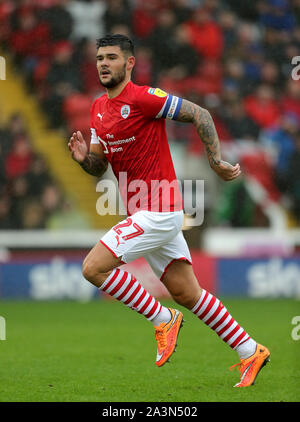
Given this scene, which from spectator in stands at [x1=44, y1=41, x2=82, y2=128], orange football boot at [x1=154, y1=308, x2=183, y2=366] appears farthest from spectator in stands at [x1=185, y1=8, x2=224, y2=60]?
orange football boot at [x1=154, y1=308, x2=183, y2=366]

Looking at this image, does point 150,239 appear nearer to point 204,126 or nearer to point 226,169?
point 226,169

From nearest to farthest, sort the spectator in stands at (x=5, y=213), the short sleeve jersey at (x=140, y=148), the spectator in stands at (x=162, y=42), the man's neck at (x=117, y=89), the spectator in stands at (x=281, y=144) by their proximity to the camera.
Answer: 1. the short sleeve jersey at (x=140, y=148)
2. the man's neck at (x=117, y=89)
3. the spectator in stands at (x=5, y=213)
4. the spectator in stands at (x=281, y=144)
5. the spectator in stands at (x=162, y=42)

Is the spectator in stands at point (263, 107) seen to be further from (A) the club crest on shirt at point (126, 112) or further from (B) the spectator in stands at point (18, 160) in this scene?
(A) the club crest on shirt at point (126, 112)

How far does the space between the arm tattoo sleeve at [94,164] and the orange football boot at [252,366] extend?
1.66 metres

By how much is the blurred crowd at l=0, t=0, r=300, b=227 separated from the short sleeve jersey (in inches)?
263

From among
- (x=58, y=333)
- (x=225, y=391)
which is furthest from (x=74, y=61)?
(x=225, y=391)

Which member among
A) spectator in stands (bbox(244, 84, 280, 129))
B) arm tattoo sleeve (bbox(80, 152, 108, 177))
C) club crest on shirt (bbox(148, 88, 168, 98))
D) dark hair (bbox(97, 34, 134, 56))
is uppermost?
spectator in stands (bbox(244, 84, 280, 129))

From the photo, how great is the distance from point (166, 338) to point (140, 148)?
1284 mm

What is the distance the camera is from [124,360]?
21.9ft

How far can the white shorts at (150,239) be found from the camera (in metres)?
5.38

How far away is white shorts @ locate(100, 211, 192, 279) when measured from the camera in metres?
5.38

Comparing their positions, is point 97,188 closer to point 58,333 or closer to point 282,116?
point 282,116

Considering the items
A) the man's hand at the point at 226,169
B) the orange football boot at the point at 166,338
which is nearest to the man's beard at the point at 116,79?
the man's hand at the point at 226,169

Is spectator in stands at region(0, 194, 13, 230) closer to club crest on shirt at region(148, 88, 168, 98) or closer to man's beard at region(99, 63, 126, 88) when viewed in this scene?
man's beard at region(99, 63, 126, 88)
